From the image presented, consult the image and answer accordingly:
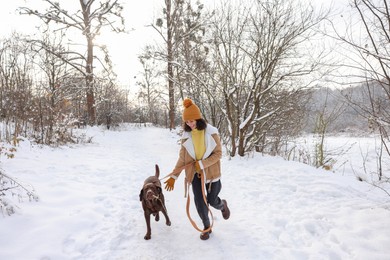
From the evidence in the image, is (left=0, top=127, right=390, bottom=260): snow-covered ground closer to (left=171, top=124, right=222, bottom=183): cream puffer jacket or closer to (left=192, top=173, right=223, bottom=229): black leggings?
(left=192, top=173, right=223, bottom=229): black leggings

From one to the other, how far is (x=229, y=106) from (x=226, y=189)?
3.39 m

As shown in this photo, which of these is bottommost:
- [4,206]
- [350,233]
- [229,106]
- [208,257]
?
[208,257]

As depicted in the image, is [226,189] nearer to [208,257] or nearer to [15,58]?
[208,257]

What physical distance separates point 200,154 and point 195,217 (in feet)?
4.70

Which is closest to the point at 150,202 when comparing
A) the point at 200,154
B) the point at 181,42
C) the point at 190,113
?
the point at 200,154

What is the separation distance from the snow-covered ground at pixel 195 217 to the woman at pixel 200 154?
1.85 ft

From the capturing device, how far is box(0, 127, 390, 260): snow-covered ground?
2883mm

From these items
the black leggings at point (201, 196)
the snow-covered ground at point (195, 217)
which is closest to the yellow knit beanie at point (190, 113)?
the black leggings at point (201, 196)

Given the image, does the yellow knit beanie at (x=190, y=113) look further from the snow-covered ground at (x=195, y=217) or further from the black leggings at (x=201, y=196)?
the snow-covered ground at (x=195, y=217)

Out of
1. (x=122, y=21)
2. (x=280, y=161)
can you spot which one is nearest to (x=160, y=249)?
(x=280, y=161)

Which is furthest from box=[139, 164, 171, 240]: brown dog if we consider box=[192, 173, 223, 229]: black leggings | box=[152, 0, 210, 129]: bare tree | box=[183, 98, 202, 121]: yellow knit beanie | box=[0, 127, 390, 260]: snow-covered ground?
box=[152, 0, 210, 129]: bare tree

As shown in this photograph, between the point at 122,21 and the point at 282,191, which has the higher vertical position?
the point at 122,21

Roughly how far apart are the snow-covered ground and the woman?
564 millimetres

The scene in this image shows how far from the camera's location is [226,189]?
5.61 m
